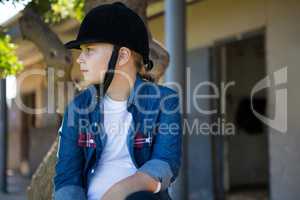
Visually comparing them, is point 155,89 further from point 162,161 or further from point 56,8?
point 56,8

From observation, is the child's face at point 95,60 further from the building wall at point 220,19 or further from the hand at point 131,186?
the building wall at point 220,19

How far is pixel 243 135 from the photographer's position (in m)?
10.1

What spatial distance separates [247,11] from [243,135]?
3.12 metres

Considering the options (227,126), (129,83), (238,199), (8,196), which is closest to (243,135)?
(227,126)

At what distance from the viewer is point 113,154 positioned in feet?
7.97

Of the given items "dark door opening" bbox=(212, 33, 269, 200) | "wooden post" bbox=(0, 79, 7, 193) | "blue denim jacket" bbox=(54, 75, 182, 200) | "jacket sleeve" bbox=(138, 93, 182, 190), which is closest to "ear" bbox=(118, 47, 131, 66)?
"blue denim jacket" bbox=(54, 75, 182, 200)

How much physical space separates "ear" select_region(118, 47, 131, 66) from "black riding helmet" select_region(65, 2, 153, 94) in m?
0.02

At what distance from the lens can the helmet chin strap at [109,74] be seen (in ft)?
7.98

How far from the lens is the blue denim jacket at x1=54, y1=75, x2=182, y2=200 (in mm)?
2391

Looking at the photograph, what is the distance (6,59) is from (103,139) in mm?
3840

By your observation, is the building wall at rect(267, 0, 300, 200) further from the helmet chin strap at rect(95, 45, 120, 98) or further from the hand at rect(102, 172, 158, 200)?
the hand at rect(102, 172, 158, 200)

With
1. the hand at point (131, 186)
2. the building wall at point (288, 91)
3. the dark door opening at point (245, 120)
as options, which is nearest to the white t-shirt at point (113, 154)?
the hand at point (131, 186)

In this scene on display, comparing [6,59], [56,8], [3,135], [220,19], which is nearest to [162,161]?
[6,59]

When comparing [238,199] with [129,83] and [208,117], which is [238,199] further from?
[129,83]
